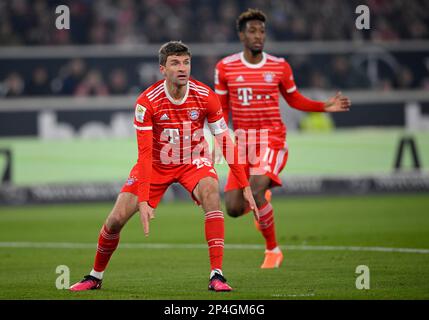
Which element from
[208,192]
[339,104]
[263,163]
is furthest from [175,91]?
[339,104]

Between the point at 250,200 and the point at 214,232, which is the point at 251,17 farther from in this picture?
the point at 214,232

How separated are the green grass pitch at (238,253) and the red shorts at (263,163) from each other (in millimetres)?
999

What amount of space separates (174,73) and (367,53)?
44.2 feet

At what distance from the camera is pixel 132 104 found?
21.1 metres

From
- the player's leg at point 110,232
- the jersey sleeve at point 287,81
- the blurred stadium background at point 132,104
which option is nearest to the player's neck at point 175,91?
the player's leg at point 110,232

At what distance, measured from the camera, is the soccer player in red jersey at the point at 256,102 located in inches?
449

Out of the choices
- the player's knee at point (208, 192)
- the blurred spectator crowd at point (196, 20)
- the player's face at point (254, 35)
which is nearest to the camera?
the player's knee at point (208, 192)

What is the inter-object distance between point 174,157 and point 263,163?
2.32 m

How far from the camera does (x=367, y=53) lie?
21.7 m

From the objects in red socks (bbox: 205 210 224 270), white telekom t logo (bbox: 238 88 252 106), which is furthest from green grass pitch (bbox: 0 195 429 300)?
white telekom t logo (bbox: 238 88 252 106)

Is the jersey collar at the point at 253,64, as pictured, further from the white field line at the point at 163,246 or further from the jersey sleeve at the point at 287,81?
the white field line at the point at 163,246

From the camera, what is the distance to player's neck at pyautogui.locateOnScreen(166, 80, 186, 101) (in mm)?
9070
